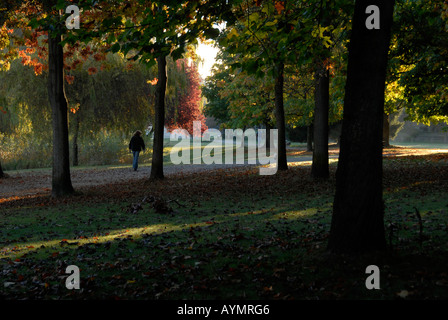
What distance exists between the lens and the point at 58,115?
14094 mm

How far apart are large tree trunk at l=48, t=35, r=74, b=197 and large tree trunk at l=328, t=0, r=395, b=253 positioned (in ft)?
36.0

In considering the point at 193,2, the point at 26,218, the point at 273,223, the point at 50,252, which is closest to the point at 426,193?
the point at 273,223

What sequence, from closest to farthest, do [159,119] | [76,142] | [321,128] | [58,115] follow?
1. [58,115]
2. [321,128]
3. [159,119]
4. [76,142]

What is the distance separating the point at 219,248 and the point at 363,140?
10.2 ft

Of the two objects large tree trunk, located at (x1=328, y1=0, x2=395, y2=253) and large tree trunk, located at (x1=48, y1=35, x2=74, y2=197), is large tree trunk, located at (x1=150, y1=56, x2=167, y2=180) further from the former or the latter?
large tree trunk, located at (x1=328, y1=0, x2=395, y2=253)

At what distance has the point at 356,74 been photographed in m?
5.42

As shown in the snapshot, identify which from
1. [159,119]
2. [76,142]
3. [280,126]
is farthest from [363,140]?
[76,142]

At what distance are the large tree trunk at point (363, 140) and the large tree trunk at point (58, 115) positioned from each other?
10972 mm

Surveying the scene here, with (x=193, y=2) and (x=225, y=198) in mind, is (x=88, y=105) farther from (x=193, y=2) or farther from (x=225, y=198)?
(x=193, y=2)

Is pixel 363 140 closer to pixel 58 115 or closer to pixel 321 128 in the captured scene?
pixel 321 128

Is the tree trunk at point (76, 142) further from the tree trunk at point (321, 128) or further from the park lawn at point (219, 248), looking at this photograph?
the tree trunk at point (321, 128)

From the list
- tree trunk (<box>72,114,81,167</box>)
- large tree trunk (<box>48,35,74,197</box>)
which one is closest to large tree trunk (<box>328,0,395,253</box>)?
large tree trunk (<box>48,35,74,197</box>)

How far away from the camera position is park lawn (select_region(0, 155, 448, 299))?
17.0ft
